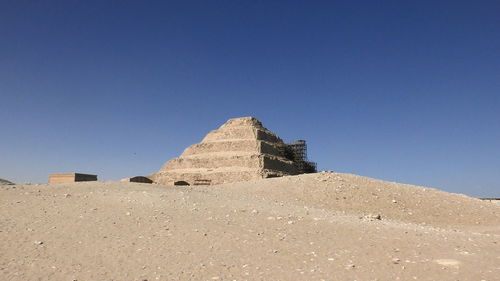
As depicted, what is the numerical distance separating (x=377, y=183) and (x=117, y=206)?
45.6 ft

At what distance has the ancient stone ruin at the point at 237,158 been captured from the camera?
3478 centimetres

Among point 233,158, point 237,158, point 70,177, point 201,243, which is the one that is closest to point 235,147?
point 233,158

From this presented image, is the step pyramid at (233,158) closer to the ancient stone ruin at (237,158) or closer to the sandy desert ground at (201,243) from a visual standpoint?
the ancient stone ruin at (237,158)

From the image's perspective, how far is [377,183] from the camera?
62.3ft

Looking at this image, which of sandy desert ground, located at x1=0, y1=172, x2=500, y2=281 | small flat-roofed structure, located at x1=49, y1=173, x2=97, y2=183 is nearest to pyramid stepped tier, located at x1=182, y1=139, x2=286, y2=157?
small flat-roofed structure, located at x1=49, y1=173, x2=97, y2=183

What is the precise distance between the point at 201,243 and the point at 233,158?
30.1 metres

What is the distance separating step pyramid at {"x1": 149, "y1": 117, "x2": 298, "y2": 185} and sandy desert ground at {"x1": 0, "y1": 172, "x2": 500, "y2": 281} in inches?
814

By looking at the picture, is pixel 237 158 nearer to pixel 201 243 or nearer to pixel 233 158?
pixel 233 158

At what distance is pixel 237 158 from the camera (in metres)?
36.6

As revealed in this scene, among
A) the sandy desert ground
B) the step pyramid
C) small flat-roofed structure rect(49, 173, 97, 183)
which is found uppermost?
the step pyramid

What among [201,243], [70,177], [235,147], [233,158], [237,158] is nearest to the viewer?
[201,243]

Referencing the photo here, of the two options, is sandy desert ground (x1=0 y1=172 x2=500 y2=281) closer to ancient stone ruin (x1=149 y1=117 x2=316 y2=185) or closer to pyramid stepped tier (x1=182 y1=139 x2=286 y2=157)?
ancient stone ruin (x1=149 y1=117 x2=316 y2=185)

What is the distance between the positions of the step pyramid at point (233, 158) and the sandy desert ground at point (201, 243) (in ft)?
67.8

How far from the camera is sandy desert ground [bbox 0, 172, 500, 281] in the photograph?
17.7 feet
